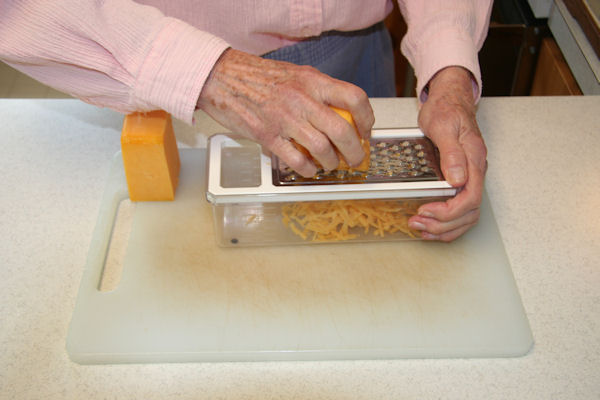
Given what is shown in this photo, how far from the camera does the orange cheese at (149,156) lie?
39.7 inches

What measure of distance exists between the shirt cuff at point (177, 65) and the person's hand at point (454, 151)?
0.41m

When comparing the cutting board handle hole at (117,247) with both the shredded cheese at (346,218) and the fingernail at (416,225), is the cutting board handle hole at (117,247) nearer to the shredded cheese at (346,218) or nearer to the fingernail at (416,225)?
the shredded cheese at (346,218)

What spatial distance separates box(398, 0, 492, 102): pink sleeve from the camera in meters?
1.12

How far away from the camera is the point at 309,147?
89 cm

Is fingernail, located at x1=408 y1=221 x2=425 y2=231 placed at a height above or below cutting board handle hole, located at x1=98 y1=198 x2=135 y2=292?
above

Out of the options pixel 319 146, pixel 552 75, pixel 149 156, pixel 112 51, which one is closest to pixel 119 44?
pixel 112 51


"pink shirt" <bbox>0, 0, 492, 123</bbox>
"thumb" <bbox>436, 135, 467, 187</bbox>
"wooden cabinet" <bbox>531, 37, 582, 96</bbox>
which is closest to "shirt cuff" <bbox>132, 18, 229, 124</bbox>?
"pink shirt" <bbox>0, 0, 492, 123</bbox>

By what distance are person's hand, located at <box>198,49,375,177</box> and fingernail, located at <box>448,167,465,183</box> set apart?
0.52ft

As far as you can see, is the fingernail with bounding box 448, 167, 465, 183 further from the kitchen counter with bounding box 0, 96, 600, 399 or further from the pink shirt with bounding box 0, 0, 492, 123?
the pink shirt with bounding box 0, 0, 492, 123

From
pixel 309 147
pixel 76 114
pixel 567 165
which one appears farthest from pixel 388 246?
pixel 76 114

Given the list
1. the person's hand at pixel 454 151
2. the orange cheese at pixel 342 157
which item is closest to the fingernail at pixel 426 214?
the person's hand at pixel 454 151

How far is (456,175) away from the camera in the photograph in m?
0.96

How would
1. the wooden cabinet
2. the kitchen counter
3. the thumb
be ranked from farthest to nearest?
the wooden cabinet
the thumb
the kitchen counter

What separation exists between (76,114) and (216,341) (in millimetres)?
693
